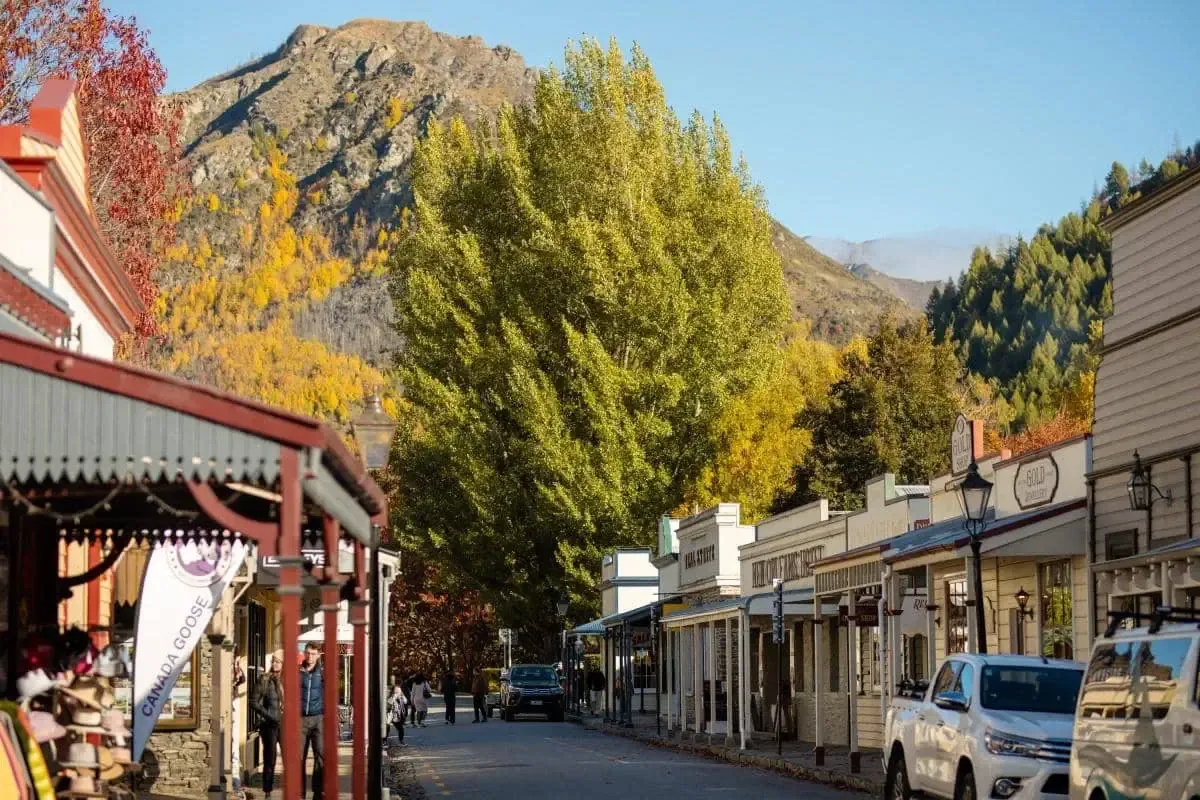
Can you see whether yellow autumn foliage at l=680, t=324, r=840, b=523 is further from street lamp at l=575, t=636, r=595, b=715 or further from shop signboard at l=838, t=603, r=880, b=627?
shop signboard at l=838, t=603, r=880, b=627

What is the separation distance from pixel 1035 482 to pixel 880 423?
38069 mm

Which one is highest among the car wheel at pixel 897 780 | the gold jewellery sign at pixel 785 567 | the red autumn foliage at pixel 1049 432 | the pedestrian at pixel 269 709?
the red autumn foliage at pixel 1049 432

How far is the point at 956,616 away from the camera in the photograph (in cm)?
3394

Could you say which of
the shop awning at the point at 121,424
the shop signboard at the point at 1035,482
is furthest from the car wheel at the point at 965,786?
the shop signboard at the point at 1035,482

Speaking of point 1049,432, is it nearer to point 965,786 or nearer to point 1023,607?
point 1023,607

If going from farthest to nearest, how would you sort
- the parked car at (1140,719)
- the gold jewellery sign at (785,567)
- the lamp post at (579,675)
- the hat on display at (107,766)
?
1. the lamp post at (579,675)
2. the gold jewellery sign at (785,567)
3. the hat on display at (107,766)
4. the parked car at (1140,719)

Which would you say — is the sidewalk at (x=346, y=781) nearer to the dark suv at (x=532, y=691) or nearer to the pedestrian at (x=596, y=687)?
the dark suv at (x=532, y=691)

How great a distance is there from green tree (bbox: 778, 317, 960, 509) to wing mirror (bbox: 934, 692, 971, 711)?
49179 millimetres

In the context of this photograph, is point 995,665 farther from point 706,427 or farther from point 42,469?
point 706,427

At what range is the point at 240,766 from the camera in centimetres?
2847

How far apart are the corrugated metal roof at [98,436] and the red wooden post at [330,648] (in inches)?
64.5

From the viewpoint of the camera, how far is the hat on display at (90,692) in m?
15.2

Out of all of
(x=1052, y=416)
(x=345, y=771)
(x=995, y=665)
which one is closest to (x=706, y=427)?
(x=345, y=771)

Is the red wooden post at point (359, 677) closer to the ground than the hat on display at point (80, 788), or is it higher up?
higher up
